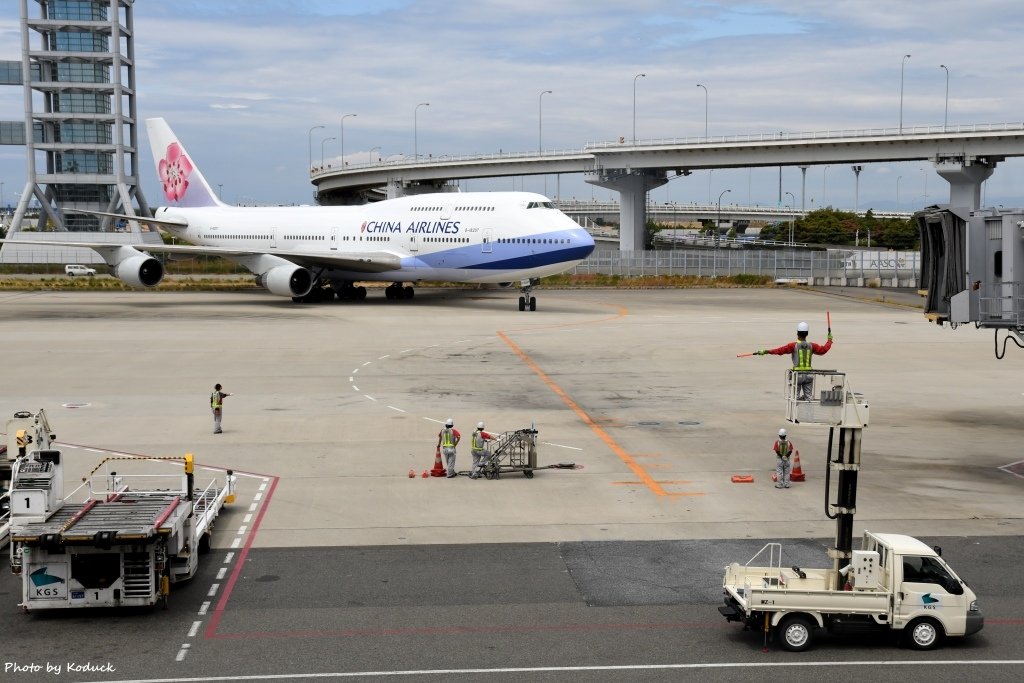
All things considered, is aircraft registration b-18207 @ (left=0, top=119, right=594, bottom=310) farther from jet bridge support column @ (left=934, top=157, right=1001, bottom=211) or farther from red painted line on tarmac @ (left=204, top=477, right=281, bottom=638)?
jet bridge support column @ (left=934, top=157, right=1001, bottom=211)

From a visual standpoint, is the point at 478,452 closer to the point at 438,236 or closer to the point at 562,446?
the point at 562,446

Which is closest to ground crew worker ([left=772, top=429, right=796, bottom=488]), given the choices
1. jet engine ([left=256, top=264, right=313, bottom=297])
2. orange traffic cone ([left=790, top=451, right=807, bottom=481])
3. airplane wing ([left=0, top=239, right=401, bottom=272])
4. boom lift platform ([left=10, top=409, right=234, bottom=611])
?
orange traffic cone ([left=790, top=451, right=807, bottom=481])

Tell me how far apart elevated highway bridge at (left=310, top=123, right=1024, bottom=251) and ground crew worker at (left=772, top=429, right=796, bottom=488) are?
70960mm

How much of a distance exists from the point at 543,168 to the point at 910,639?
11927 cm

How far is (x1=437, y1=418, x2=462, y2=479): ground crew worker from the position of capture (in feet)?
80.5

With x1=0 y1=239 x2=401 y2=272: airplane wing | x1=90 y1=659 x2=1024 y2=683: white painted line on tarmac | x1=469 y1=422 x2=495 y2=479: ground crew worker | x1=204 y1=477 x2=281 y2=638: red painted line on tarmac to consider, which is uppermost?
x1=0 y1=239 x2=401 y2=272: airplane wing

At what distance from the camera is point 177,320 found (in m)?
58.8

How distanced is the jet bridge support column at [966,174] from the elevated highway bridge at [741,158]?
0.29ft

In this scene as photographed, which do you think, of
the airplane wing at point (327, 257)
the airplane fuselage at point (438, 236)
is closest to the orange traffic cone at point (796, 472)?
the airplane fuselage at point (438, 236)

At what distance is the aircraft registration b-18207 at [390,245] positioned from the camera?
62875mm

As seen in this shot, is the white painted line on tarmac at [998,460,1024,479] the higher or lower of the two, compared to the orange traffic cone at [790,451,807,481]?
lower

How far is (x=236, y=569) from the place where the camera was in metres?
18.4

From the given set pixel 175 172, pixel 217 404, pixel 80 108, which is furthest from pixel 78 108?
pixel 217 404

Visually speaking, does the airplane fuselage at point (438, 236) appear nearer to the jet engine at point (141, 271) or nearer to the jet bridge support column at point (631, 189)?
the jet engine at point (141, 271)
